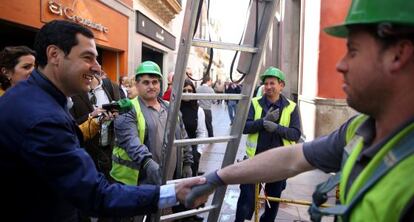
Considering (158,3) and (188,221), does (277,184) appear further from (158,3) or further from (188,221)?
(158,3)

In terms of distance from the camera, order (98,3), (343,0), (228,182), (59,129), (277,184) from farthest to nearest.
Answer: (98,3)
(343,0)
(277,184)
(228,182)
(59,129)

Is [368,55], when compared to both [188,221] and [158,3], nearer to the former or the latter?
[188,221]

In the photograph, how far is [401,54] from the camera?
1.09 meters

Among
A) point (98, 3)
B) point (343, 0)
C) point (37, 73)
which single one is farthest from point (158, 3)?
point (37, 73)

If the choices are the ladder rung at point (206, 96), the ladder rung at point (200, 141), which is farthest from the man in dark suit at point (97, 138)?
Answer: the ladder rung at point (206, 96)

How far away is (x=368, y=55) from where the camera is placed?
1.16 metres

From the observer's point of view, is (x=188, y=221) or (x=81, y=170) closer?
(x=81, y=170)

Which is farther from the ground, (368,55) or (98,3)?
(98,3)

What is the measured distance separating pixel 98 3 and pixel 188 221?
7.37 m

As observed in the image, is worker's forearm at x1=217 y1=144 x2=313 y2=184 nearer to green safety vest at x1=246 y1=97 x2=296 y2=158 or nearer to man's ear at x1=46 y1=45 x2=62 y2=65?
man's ear at x1=46 y1=45 x2=62 y2=65

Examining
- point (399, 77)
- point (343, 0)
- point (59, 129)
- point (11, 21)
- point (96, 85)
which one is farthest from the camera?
point (343, 0)

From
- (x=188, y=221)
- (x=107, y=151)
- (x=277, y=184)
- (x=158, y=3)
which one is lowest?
(x=188, y=221)

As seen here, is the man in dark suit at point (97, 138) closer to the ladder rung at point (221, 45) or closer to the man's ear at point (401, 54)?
the ladder rung at point (221, 45)

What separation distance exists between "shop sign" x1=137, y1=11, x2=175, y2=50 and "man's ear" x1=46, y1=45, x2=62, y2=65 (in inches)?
486
